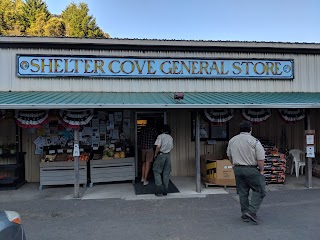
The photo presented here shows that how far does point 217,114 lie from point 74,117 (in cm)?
365

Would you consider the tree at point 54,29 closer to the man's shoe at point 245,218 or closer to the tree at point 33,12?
the tree at point 33,12

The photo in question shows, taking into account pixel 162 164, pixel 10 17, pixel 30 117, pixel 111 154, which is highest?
pixel 10 17

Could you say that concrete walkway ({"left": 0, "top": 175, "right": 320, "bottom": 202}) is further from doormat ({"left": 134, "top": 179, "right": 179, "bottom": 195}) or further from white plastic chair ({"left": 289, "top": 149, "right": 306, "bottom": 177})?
white plastic chair ({"left": 289, "top": 149, "right": 306, "bottom": 177})

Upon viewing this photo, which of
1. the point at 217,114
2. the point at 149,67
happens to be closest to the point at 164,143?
the point at 217,114

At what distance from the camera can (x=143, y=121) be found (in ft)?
32.1

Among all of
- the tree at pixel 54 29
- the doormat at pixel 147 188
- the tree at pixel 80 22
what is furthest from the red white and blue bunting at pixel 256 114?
the tree at pixel 80 22

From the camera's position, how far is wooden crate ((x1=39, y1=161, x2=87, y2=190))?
319 inches

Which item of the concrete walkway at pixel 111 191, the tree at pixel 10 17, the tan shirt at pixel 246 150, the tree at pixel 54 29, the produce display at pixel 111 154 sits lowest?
the concrete walkway at pixel 111 191

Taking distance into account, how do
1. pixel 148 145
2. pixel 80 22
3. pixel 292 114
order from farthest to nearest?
1. pixel 80 22
2. pixel 148 145
3. pixel 292 114

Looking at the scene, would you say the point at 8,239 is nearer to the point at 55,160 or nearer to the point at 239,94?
the point at 55,160

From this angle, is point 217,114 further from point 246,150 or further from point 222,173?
point 246,150

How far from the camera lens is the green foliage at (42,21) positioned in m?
41.8

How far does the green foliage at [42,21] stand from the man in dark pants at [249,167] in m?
38.2

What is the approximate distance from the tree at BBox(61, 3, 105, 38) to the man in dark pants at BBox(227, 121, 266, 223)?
46.3 metres
